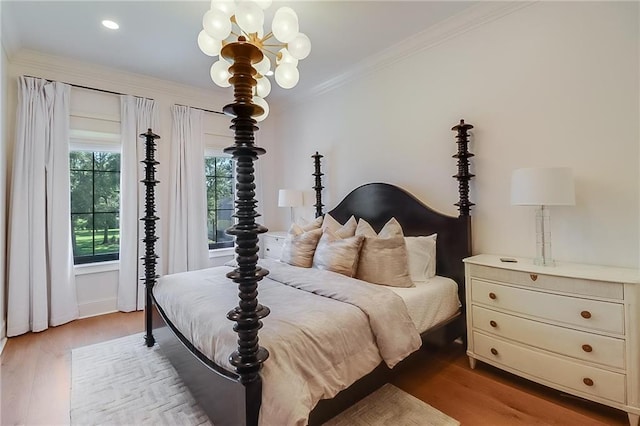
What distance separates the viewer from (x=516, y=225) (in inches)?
96.9

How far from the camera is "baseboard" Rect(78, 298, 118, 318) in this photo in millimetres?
3590

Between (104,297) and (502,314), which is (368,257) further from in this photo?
(104,297)

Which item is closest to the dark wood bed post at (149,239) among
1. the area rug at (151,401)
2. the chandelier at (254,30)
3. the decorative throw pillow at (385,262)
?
the area rug at (151,401)

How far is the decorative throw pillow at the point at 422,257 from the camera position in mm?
2635

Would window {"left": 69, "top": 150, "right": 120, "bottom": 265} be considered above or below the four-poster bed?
above

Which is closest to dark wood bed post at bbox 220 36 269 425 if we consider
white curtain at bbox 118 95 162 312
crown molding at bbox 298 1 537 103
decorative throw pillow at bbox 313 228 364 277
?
decorative throw pillow at bbox 313 228 364 277

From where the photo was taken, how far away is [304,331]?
1.60 meters

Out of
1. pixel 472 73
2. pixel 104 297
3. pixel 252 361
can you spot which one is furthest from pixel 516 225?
pixel 104 297

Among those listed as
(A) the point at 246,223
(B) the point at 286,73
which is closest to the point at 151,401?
(A) the point at 246,223

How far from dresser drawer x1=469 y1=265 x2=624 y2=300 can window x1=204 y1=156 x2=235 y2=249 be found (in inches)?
140

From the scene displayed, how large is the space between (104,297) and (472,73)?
188 inches

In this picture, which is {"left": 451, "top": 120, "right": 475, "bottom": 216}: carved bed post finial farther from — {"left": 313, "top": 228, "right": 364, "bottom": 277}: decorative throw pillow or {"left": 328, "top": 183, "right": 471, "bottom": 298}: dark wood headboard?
{"left": 313, "top": 228, "right": 364, "bottom": 277}: decorative throw pillow

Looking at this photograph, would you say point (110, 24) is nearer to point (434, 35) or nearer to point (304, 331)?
point (434, 35)

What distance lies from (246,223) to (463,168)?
2116 mm
